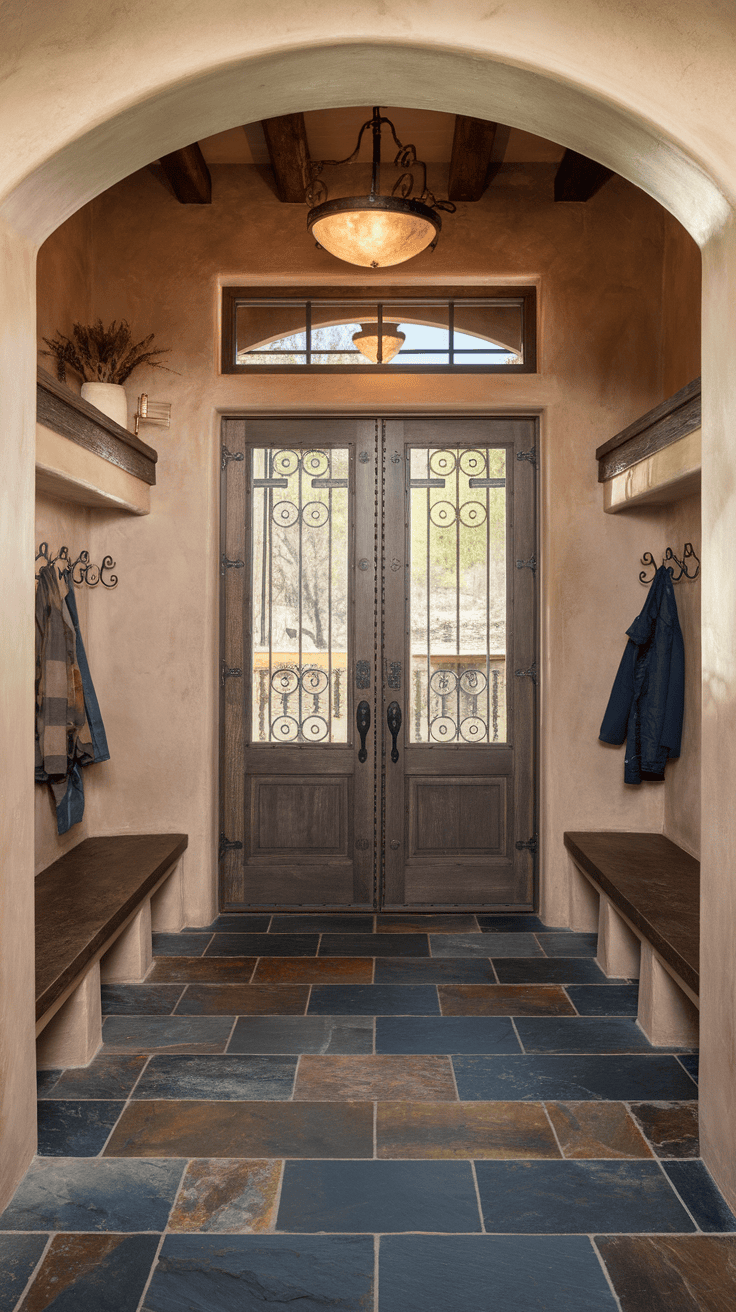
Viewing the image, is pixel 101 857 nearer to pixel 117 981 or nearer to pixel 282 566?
pixel 117 981

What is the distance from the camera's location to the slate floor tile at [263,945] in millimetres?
4496

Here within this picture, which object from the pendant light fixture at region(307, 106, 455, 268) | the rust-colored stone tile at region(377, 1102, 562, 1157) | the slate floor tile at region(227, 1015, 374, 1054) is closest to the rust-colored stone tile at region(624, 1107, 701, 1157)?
the rust-colored stone tile at region(377, 1102, 562, 1157)

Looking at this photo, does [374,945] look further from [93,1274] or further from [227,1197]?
[93,1274]

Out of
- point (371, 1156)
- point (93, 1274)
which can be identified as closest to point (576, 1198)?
point (371, 1156)

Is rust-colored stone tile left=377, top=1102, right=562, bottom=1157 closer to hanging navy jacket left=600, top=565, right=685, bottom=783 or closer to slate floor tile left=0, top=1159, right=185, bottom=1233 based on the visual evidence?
slate floor tile left=0, top=1159, right=185, bottom=1233

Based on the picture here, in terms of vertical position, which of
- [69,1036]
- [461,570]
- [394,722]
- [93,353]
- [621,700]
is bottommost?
[69,1036]

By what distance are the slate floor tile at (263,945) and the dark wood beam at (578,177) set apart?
392 centimetres

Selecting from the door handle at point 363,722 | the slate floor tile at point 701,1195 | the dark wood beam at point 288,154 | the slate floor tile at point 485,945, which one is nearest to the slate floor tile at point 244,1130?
the slate floor tile at point 701,1195

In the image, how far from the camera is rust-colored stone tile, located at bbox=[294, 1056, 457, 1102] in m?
3.12

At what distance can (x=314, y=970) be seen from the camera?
427 cm

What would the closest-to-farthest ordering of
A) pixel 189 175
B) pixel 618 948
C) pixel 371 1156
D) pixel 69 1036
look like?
1. pixel 371 1156
2. pixel 69 1036
3. pixel 618 948
4. pixel 189 175

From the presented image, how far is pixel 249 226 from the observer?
16.2ft

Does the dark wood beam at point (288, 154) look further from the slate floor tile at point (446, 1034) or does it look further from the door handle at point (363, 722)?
the slate floor tile at point (446, 1034)

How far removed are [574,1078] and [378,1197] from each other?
0.95 metres
